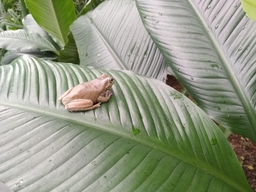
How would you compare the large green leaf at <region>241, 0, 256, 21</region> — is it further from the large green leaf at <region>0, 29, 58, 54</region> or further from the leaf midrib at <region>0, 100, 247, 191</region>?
the large green leaf at <region>0, 29, 58, 54</region>

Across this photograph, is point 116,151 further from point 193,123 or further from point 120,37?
point 120,37

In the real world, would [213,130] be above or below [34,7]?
above

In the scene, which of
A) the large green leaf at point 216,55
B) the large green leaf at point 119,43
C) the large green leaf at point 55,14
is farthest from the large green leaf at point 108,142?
the large green leaf at point 55,14

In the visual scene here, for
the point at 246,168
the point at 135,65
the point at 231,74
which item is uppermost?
the point at 231,74

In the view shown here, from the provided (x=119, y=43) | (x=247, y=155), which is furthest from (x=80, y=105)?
(x=247, y=155)

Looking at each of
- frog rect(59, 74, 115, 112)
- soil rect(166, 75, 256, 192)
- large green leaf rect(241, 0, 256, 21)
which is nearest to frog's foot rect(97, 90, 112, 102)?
frog rect(59, 74, 115, 112)

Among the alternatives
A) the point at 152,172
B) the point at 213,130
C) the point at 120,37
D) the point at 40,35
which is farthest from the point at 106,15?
the point at 152,172

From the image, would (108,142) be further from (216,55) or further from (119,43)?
(119,43)

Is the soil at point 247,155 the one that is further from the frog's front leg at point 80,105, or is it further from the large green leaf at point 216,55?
the frog's front leg at point 80,105
